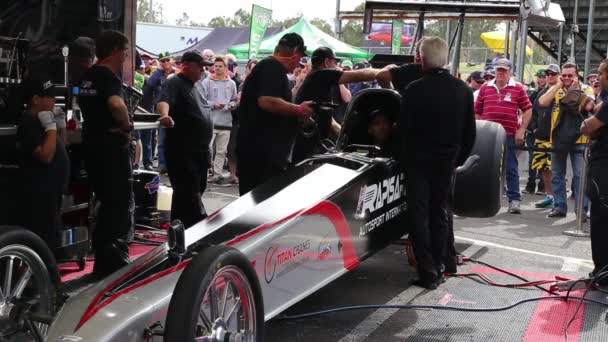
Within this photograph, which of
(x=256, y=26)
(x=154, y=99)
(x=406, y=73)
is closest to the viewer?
(x=406, y=73)

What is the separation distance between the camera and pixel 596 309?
17.9 feet

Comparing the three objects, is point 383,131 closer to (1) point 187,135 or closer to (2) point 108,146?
(1) point 187,135

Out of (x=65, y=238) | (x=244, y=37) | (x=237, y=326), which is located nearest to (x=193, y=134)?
(x=65, y=238)

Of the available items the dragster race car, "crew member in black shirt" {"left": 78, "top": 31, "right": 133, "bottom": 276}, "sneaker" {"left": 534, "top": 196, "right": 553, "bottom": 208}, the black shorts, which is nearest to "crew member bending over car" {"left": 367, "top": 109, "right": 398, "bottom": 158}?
the dragster race car

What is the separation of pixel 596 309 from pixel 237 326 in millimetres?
2980

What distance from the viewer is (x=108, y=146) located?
5.58 meters

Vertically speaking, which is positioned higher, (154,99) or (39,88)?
(39,88)

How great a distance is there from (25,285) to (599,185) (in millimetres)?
4132

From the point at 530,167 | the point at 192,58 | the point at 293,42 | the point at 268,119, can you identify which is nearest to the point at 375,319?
the point at 268,119

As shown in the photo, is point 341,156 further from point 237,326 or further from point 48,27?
point 48,27

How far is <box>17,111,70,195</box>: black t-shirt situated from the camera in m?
5.37

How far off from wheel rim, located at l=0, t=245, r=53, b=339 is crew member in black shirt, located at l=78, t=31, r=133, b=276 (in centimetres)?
169


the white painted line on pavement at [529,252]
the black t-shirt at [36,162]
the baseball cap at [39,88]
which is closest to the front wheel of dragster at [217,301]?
the black t-shirt at [36,162]

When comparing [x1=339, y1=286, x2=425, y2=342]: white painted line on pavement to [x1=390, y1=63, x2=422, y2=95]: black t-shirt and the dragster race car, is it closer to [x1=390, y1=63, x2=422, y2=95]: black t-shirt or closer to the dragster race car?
the dragster race car
